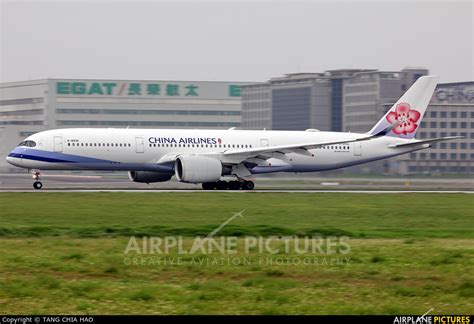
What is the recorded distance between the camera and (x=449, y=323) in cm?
1311

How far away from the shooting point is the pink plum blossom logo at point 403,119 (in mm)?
56875

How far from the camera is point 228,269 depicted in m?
18.3

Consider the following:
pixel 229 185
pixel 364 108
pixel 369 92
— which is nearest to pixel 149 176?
pixel 229 185

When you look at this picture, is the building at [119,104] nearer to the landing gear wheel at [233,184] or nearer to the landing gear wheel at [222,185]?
the landing gear wheel at [222,185]

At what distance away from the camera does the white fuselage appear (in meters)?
A: 49.3

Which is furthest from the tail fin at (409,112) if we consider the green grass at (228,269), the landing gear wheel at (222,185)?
the green grass at (228,269)

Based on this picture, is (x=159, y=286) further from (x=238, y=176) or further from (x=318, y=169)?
(x=318, y=169)

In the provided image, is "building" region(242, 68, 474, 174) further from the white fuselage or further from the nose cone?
the nose cone

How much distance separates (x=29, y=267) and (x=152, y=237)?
553cm

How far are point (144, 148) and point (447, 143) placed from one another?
5791cm

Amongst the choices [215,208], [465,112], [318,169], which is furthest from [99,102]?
[215,208]

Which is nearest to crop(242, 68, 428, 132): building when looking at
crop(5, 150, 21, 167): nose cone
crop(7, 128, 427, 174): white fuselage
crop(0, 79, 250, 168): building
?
crop(0, 79, 250, 168): building

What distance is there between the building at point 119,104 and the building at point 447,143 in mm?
52836

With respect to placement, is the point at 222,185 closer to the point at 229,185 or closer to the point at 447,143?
the point at 229,185
